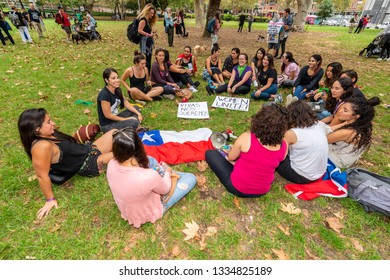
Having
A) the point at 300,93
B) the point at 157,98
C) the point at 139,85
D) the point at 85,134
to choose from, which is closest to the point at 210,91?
the point at 157,98

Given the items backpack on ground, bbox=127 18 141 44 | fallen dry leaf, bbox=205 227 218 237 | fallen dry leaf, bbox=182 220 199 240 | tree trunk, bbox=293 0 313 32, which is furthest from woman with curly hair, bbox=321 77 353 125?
tree trunk, bbox=293 0 313 32

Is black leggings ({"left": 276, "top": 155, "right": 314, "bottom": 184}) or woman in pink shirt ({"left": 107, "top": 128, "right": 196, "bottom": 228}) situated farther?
black leggings ({"left": 276, "top": 155, "right": 314, "bottom": 184})

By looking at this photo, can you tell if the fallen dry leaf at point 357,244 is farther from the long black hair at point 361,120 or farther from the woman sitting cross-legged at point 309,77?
the woman sitting cross-legged at point 309,77

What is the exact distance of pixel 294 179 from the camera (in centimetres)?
354

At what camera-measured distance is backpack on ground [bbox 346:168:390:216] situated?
304cm

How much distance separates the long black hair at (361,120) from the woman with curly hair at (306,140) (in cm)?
66

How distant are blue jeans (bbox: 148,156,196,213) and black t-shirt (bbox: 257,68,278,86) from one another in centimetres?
485

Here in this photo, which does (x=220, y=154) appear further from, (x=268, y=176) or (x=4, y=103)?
(x=4, y=103)

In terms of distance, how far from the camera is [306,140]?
3094mm

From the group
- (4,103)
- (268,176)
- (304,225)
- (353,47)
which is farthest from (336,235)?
(353,47)

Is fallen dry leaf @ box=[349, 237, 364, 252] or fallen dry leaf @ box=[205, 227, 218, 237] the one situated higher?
fallen dry leaf @ box=[205, 227, 218, 237]

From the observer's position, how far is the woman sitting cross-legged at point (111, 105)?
422 cm

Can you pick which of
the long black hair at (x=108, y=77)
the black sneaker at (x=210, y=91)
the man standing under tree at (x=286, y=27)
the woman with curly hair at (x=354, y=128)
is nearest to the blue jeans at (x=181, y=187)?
the long black hair at (x=108, y=77)

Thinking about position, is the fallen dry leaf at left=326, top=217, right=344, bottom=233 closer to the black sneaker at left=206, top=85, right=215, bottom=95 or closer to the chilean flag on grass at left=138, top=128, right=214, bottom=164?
the chilean flag on grass at left=138, top=128, right=214, bottom=164
